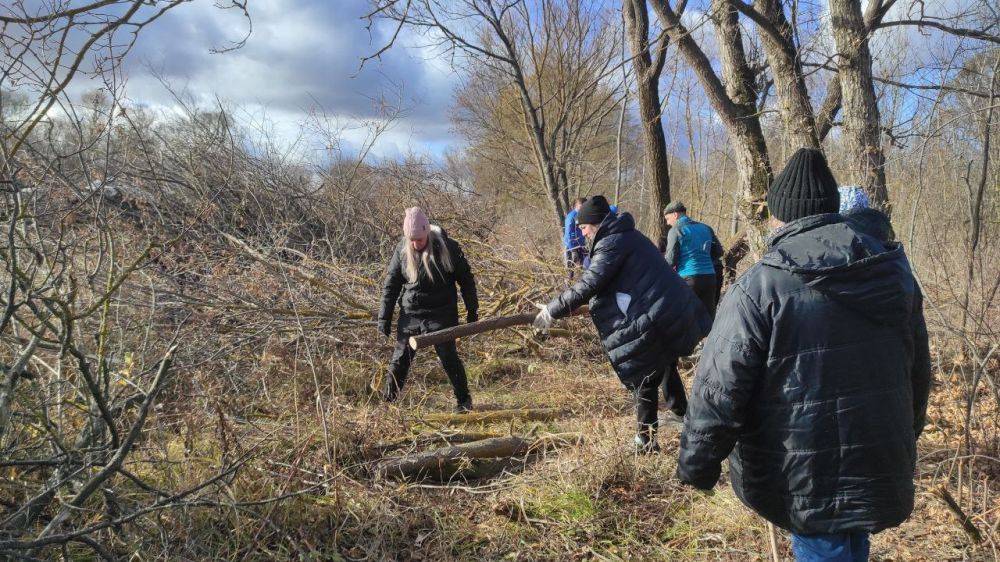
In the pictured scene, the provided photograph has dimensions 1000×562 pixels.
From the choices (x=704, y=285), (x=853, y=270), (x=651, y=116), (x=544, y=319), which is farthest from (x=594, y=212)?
(x=651, y=116)

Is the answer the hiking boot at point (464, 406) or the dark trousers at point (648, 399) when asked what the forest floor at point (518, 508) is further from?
the hiking boot at point (464, 406)

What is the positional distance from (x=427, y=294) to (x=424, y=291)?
0.11 feet

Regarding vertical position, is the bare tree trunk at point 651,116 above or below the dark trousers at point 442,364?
above

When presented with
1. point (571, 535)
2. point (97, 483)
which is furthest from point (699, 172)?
point (97, 483)

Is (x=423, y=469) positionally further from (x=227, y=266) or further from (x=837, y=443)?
(x=227, y=266)

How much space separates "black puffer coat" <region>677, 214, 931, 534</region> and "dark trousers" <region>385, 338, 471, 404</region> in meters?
3.13

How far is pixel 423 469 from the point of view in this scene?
3.60 meters

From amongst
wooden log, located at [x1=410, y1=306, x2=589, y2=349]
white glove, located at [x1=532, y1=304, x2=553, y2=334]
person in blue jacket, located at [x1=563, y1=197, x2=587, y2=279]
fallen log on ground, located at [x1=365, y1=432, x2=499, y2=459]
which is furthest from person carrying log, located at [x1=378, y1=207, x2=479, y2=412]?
person in blue jacket, located at [x1=563, y1=197, x2=587, y2=279]

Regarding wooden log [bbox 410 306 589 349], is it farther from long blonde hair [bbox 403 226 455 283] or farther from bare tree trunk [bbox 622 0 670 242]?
bare tree trunk [bbox 622 0 670 242]

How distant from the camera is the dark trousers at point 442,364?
4750mm

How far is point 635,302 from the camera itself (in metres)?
3.37

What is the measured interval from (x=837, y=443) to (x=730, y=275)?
22.3 feet

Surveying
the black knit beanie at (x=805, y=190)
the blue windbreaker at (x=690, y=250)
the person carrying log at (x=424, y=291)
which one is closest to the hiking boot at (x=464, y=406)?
the person carrying log at (x=424, y=291)

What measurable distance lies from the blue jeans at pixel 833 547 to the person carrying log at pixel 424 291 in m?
3.19
